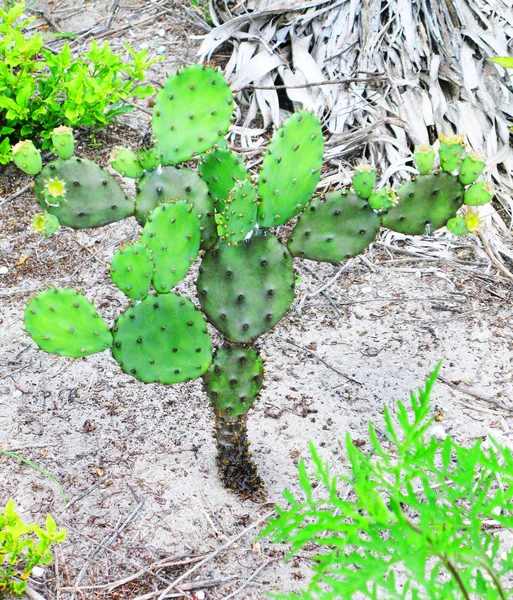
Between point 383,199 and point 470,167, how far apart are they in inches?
9.4

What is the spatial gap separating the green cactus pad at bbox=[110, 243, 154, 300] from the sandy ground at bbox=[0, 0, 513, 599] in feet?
2.51

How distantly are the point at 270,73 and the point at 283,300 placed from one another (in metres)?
2.08

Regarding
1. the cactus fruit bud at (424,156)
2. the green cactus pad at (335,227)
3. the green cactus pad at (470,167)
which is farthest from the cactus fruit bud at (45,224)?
the green cactus pad at (470,167)

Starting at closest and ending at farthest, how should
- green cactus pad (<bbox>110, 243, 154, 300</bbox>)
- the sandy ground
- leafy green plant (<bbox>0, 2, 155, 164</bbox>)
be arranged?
green cactus pad (<bbox>110, 243, 154, 300</bbox>) < the sandy ground < leafy green plant (<bbox>0, 2, 155, 164</bbox>)

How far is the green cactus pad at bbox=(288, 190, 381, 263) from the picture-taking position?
211cm

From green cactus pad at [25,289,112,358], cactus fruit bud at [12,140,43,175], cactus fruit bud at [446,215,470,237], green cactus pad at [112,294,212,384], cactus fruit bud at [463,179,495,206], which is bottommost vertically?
green cactus pad at [112,294,212,384]

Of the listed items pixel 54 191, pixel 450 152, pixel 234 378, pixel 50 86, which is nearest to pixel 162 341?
pixel 234 378

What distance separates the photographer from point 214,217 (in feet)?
6.92

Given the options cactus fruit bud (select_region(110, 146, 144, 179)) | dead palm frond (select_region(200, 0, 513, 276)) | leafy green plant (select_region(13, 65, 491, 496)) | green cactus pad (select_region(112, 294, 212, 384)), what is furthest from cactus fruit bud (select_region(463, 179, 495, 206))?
dead palm frond (select_region(200, 0, 513, 276))

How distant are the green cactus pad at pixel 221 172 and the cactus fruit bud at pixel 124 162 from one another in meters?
0.19

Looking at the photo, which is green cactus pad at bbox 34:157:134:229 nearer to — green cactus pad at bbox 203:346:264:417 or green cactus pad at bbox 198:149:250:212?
green cactus pad at bbox 198:149:250:212

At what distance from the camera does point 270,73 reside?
12.6ft

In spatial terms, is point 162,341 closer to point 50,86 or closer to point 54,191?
point 54,191

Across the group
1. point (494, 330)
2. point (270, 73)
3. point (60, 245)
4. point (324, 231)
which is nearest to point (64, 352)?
point (324, 231)
